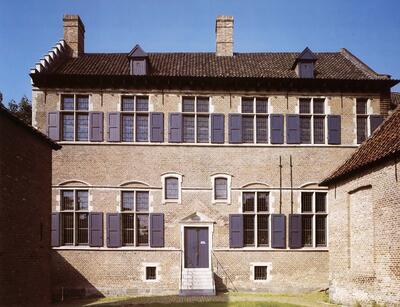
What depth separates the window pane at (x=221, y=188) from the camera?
17906 millimetres

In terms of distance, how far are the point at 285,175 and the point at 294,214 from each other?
5.25ft

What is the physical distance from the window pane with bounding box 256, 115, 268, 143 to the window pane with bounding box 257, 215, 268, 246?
316cm

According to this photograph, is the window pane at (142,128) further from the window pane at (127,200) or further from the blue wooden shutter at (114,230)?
the blue wooden shutter at (114,230)

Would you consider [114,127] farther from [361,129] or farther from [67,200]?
[361,129]

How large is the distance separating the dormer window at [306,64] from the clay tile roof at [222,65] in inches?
11.6

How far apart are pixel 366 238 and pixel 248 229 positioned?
233 inches

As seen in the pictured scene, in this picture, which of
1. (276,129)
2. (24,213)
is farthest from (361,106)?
(24,213)

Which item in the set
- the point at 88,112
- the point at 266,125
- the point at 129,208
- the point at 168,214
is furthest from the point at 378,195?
the point at 88,112

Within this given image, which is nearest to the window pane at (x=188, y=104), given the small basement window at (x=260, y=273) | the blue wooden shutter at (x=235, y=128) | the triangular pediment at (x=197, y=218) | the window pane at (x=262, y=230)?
the blue wooden shutter at (x=235, y=128)

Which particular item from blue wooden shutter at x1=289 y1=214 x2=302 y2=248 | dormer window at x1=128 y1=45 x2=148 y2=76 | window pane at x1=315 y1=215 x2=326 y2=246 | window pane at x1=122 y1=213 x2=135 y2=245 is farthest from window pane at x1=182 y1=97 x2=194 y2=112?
window pane at x1=315 y1=215 x2=326 y2=246

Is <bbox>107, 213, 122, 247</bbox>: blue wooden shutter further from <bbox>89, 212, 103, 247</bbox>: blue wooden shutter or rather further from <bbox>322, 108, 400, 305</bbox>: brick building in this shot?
<bbox>322, 108, 400, 305</bbox>: brick building

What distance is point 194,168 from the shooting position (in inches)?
704

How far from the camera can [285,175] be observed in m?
17.9

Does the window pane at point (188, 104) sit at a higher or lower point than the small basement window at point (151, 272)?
higher
